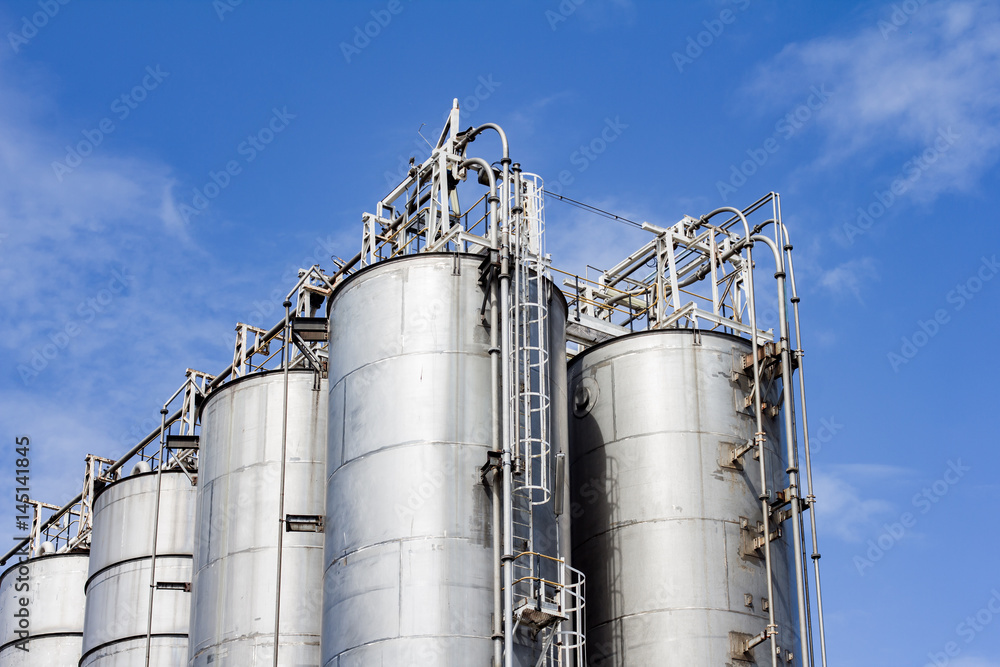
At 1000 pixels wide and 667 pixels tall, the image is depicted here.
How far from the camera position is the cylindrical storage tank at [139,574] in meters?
36.3

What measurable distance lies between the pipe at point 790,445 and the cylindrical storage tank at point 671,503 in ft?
2.30

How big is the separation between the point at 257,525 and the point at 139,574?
7473mm

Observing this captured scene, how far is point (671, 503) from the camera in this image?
97.0 ft

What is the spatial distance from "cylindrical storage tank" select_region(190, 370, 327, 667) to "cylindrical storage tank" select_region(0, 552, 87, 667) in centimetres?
1254

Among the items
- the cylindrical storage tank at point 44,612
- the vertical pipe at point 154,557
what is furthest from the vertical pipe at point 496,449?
the cylindrical storage tank at point 44,612

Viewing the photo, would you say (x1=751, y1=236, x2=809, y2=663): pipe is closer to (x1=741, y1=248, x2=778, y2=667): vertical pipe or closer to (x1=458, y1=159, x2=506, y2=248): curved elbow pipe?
(x1=741, y1=248, x2=778, y2=667): vertical pipe

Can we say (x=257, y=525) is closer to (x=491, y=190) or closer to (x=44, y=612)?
(x=491, y=190)

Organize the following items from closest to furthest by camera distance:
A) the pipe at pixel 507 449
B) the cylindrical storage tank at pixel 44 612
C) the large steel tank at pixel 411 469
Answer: the pipe at pixel 507 449
the large steel tank at pixel 411 469
the cylindrical storage tank at pixel 44 612

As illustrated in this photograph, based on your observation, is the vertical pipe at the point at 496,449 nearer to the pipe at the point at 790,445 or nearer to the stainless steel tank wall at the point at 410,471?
the stainless steel tank wall at the point at 410,471

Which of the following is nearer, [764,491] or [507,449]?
[507,449]

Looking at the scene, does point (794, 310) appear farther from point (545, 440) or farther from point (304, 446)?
point (304, 446)

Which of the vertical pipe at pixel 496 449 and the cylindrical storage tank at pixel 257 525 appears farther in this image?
the cylindrical storage tank at pixel 257 525

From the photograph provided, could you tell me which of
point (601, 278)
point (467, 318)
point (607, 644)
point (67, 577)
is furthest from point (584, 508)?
point (67, 577)

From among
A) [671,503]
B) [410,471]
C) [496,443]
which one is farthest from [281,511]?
[671,503]
